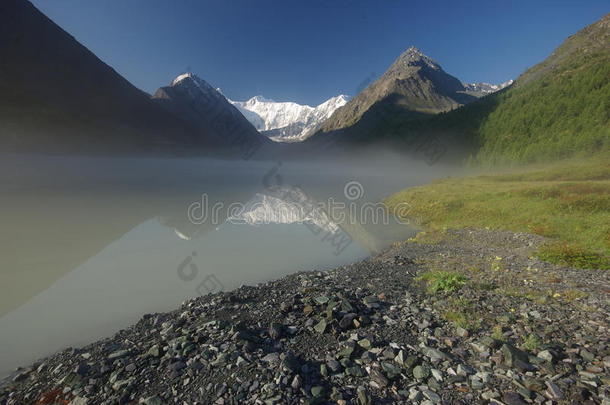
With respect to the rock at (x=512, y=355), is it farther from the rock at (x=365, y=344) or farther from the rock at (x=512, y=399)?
the rock at (x=365, y=344)

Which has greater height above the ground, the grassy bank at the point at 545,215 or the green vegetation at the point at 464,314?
the green vegetation at the point at 464,314

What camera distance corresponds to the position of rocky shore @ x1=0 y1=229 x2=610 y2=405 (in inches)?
273

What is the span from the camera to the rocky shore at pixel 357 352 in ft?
22.8

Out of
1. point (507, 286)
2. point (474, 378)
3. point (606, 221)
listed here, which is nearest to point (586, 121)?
point (606, 221)

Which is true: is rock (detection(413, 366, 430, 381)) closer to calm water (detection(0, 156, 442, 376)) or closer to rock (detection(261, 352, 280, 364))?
rock (detection(261, 352, 280, 364))

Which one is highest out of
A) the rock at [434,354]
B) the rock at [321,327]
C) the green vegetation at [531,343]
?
the rock at [321,327]

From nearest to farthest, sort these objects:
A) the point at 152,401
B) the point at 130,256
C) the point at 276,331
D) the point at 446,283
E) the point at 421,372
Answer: the point at 152,401 → the point at 421,372 → the point at 276,331 → the point at 446,283 → the point at 130,256

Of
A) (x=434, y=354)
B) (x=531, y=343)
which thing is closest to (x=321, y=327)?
(x=434, y=354)

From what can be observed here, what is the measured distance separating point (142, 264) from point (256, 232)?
505 inches

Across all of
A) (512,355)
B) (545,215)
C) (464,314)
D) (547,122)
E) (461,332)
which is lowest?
(545,215)

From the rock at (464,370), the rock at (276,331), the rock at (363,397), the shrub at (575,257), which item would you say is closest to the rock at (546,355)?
the rock at (464,370)

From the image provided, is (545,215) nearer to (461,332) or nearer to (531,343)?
(531,343)

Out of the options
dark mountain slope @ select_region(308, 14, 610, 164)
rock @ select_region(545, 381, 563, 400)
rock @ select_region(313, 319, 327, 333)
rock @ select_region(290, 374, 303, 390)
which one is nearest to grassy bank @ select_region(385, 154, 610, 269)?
rock @ select_region(545, 381, 563, 400)

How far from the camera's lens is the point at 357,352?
8.70 m
